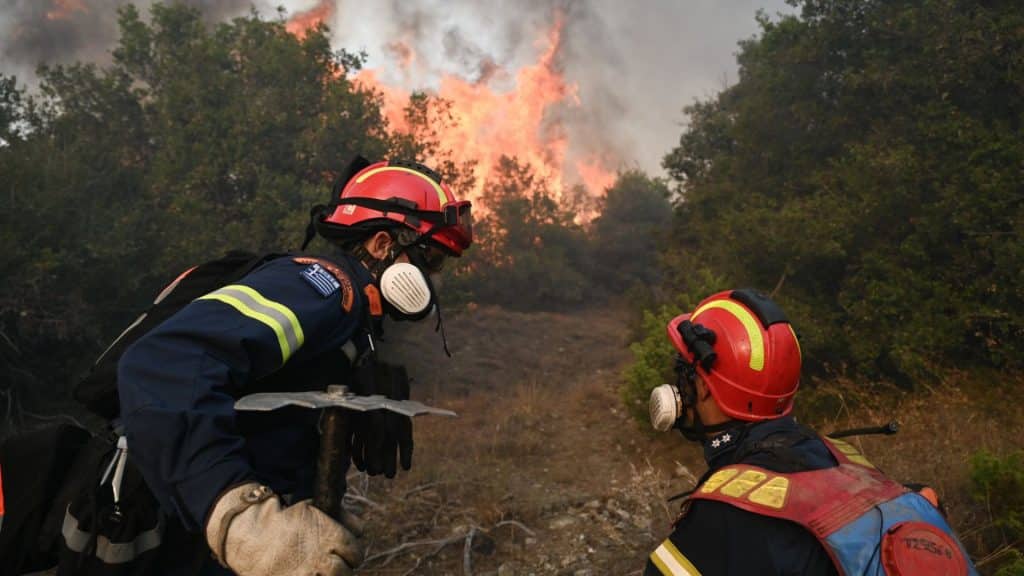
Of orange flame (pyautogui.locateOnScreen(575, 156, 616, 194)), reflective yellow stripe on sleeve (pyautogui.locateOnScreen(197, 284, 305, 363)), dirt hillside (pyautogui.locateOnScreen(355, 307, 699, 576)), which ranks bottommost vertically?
dirt hillside (pyautogui.locateOnScreen(355, 307, 699, 576))

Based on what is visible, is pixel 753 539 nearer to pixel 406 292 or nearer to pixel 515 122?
pixel 406 292

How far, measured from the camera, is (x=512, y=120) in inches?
1092

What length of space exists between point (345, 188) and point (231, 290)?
1.00 m

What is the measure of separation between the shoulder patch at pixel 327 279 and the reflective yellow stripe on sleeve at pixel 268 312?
14 cm

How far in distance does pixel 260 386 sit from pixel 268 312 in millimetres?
327

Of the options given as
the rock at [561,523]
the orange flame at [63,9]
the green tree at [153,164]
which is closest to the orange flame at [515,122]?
the green tree at [153,164]

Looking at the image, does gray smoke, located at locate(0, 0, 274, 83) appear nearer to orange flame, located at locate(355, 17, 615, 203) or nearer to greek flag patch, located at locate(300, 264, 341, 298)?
orange flame, located at locate(355, 17, 615, 203)

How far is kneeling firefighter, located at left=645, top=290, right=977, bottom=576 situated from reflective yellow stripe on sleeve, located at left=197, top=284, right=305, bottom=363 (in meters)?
1.20

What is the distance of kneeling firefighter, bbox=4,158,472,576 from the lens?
1.34 metres

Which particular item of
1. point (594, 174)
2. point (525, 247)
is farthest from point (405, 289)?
point (594, 174)

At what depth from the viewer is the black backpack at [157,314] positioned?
1668 mm

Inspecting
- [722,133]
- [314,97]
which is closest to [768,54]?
[722,133]

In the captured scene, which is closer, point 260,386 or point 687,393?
point 260,386

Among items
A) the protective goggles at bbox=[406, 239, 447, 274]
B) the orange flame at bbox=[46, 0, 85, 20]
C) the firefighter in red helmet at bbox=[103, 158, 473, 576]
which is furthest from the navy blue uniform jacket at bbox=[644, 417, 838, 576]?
the orange flame at bbox=[46, 0, 85, 20]
